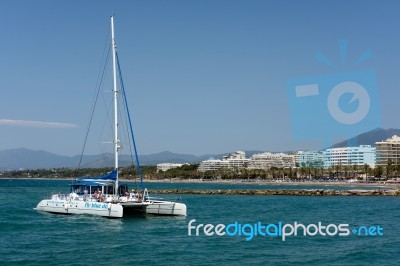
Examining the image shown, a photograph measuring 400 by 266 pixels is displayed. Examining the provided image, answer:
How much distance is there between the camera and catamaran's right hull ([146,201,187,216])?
38.3 m

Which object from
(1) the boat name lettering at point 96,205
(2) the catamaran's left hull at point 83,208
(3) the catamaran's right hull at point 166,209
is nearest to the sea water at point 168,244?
(2) the catamaran's left hull at point 83,208

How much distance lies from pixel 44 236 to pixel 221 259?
11554 millimetres

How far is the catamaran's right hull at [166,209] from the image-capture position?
1510 inches

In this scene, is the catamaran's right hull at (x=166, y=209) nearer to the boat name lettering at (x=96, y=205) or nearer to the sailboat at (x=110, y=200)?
the sailboat at (x=110, y=200)

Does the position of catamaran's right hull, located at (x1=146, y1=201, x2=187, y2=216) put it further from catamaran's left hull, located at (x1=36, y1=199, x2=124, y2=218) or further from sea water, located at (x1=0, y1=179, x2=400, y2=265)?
catamaran's left hull, located at (x1=36, y1=199, x2=124, y2=218)

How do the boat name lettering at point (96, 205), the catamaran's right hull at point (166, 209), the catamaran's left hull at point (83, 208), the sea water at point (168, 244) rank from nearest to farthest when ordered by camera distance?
1. the sea water at point (168, 244)
2. the catamaran's left hull at point (83, 208)
3. the boat name lettering at point (96, 205)
4. the catamaran's right hull at point (166, 209)

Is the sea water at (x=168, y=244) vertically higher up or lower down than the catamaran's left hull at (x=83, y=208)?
lower down

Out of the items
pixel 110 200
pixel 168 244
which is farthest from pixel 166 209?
pixel 168 244

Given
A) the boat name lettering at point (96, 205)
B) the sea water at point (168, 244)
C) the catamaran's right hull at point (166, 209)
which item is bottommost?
the sea water at point (168, 244)

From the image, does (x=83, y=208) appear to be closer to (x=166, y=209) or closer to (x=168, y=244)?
(x=166, y=209)

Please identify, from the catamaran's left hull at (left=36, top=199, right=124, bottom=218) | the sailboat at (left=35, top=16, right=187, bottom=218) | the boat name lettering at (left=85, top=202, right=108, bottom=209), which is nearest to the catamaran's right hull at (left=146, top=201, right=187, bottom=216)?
the sailboat at (left=35, top=16, right=187, bottom=218)

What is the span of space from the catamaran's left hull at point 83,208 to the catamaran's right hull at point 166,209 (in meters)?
2.92

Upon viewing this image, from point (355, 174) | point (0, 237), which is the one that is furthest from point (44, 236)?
point (355, 174)

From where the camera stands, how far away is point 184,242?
27172mm
